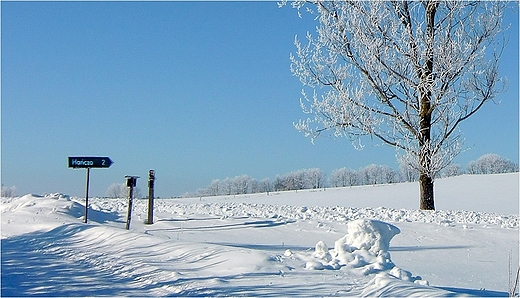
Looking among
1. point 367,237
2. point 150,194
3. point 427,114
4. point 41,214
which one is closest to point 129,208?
point 150,194

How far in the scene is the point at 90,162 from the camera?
13859mm

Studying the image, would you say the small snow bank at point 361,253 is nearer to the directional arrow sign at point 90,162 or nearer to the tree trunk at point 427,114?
the directional arrow sign at point 90,162

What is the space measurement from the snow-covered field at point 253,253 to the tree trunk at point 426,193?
8.11 ft

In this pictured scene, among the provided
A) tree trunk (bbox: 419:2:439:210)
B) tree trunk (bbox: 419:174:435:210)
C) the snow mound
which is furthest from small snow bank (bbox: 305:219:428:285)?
tree trunk (bbox: 419:174:435:210)

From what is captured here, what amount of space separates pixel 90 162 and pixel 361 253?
333 inches

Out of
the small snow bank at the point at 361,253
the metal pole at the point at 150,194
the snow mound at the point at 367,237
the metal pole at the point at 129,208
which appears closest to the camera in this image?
the small snow bank at the point at 361,253

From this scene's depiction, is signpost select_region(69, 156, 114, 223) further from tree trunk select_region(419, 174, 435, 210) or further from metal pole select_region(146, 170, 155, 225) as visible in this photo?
tree trunk select_region(419, 174, 435, 210)

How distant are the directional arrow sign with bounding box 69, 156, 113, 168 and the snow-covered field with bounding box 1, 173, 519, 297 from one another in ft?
4.88

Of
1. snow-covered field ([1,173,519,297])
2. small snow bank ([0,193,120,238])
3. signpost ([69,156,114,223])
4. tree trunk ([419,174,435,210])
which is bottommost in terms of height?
snow-covered field ([1,173,519,297])

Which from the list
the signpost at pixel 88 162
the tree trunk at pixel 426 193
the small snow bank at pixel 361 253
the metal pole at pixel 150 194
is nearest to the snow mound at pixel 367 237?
the small snow bank at pixel 361 253

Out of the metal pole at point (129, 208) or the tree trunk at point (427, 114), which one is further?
the tree trunk at point (427, 114)

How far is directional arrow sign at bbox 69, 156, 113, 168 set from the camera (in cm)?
1363

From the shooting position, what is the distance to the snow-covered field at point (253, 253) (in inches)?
256

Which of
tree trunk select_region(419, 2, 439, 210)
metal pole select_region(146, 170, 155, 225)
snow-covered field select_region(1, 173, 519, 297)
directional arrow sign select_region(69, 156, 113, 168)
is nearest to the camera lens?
snow-covered field select_region(1, 173, 519, 297)
